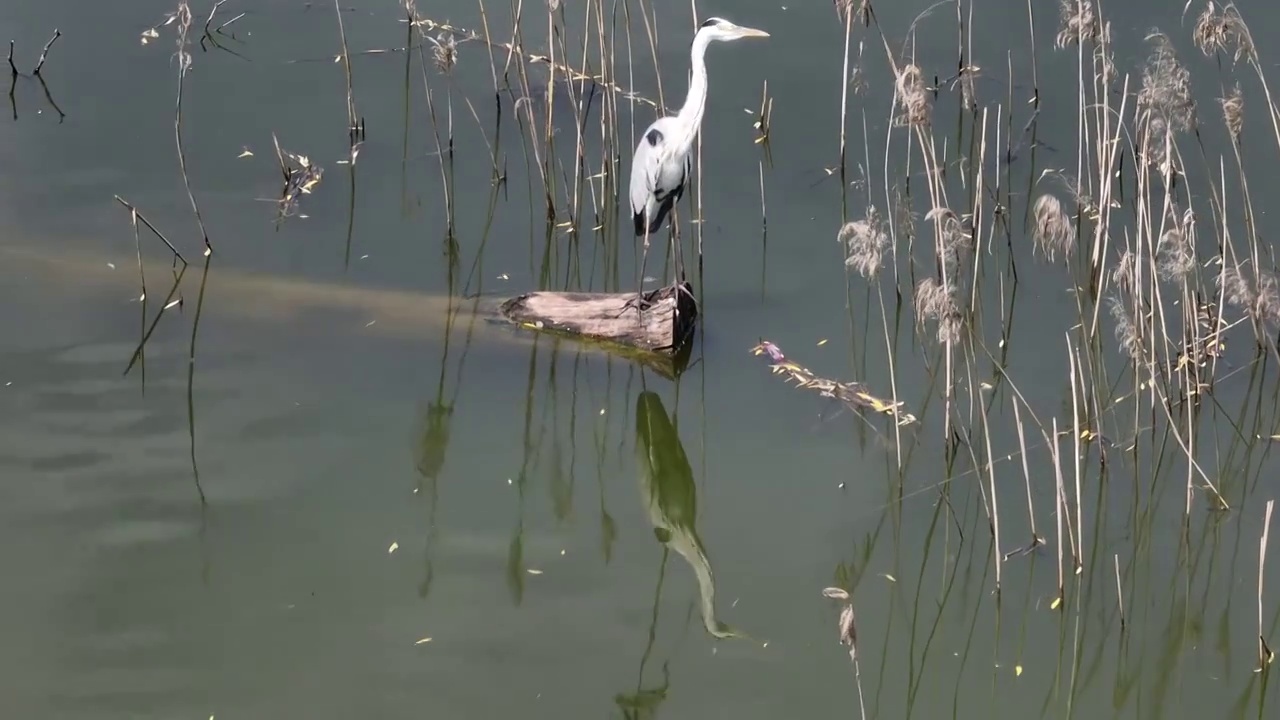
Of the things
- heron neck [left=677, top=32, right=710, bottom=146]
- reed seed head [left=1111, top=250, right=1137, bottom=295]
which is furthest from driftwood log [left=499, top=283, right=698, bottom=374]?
reed seed head [left=1111, top=250, right=1137, bottom=295]

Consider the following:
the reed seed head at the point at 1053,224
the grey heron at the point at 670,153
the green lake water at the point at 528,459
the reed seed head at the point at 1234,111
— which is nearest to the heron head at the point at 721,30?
the grey heron at the point at 670,153

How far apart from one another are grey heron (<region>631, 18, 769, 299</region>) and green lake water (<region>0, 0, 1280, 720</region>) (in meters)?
0.29

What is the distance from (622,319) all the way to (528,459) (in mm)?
556

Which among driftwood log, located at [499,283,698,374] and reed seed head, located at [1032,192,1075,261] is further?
driftwood log, located at [499,283,698,374]

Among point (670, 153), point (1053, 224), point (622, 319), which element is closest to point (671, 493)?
point (622, 319)

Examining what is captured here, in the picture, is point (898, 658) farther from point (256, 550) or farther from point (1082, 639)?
point (256, 550)

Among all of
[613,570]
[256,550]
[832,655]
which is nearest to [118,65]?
[256,550]

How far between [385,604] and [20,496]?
3.24 feet

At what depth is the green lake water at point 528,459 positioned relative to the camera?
2971 mm

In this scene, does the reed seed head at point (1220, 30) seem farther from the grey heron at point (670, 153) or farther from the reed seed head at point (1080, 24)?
the grey heron at point (670, 153)

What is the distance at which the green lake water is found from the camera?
2.97 metres

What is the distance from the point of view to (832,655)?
302 cm

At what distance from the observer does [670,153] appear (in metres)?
4.38

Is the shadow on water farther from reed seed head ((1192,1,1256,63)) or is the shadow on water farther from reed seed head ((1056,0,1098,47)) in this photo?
reed seed head ((1192,1,1256,63))
